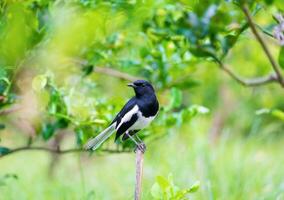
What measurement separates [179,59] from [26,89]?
811 millimetres

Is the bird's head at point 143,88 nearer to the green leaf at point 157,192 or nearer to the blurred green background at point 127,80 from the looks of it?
the blurred green background at point 127,80

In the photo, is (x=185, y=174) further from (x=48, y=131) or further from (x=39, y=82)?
(x=39, y=82)

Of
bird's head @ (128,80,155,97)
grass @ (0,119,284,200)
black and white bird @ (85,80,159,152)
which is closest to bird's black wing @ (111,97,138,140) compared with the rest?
black and white bird @ (85,80,159,152)

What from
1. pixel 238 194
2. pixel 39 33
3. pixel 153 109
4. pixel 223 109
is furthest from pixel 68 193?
pixel 223 109

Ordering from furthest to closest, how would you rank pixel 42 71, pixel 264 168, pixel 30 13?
pixel 264 168
pixel 42 71
pixel 30 13

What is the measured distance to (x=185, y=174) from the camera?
532 cm

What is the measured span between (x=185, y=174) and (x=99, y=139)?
7.21 ft

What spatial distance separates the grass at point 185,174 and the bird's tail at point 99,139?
2.77 ft

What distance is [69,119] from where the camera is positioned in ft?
10.7

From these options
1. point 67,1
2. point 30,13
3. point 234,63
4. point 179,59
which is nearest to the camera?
point 30,13

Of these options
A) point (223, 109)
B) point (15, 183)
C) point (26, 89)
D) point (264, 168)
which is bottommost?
point (223, 109)

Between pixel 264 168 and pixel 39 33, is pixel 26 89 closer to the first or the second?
pixel 39 33

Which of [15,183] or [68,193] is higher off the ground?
[68,193]

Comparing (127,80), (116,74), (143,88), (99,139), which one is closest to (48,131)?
(99,139)
